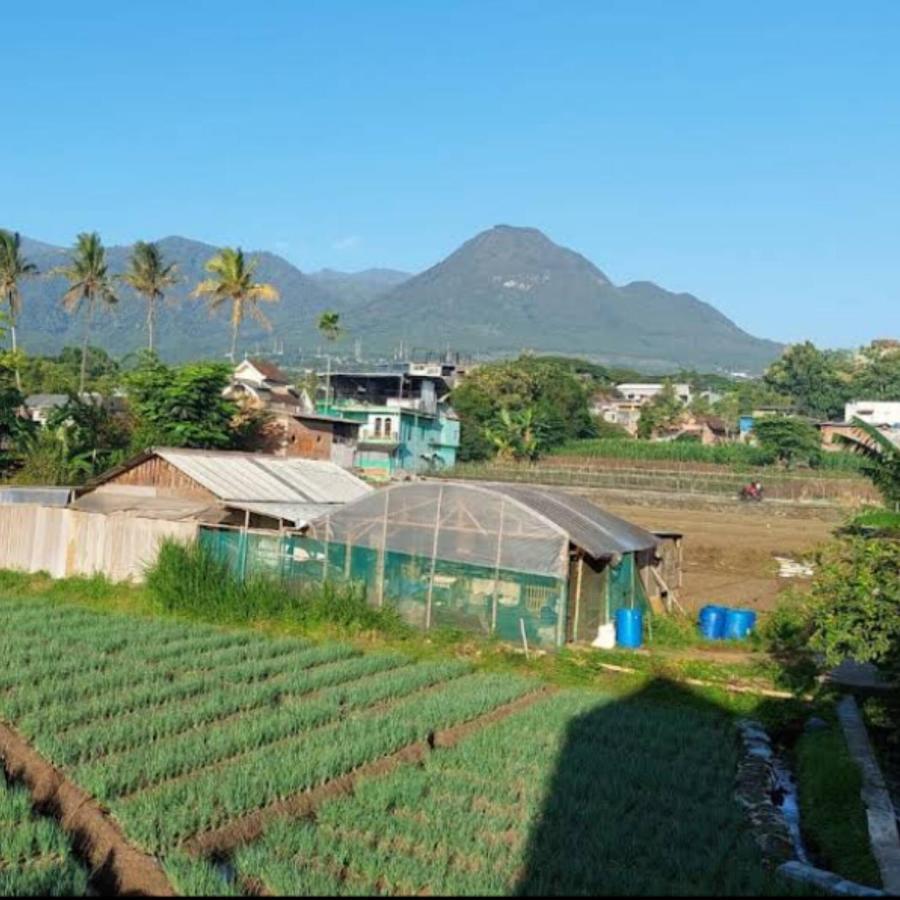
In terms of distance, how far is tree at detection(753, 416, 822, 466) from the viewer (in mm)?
57125

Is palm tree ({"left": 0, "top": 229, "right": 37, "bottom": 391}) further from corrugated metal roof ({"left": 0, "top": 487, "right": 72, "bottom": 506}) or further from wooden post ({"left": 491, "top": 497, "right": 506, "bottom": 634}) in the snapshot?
wooden post ({"left": 491, "top": 497, "right": 506, "bottom": 634})

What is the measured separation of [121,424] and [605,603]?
84.2 ft

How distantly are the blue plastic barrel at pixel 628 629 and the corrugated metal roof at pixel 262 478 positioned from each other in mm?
7661

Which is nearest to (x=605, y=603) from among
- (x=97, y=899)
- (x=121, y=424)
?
(x=97, y=899)

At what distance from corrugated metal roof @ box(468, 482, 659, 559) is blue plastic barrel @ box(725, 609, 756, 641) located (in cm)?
210

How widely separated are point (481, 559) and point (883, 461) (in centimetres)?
653

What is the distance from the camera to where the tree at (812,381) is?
97062 mm

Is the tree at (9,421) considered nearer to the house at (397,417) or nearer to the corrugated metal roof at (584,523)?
the house at (397,417)

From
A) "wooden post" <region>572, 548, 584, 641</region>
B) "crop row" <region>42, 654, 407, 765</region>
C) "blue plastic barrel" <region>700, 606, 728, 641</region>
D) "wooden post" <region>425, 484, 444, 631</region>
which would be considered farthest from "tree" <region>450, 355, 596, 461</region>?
"crop row" <region>42, 654, 407, 765</region>

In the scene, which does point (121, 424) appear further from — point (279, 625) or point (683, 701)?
point (683, 701)

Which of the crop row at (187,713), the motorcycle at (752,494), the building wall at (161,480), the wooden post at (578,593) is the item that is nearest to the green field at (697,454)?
the motorcycle at (752,494)

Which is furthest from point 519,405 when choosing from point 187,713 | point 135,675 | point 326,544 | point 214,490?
point 187,713

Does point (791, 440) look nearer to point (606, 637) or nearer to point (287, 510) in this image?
point (287, 510)

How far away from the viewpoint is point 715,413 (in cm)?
9312
